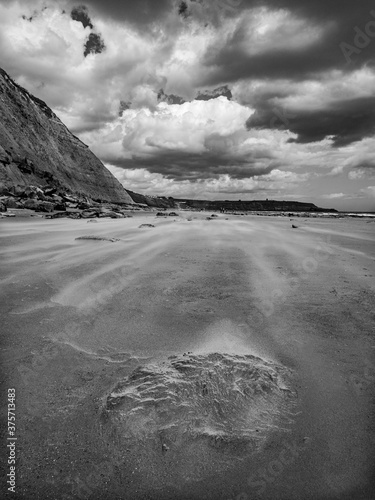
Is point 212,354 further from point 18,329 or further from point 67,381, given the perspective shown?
point 18,329

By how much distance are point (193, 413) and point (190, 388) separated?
0.20 metres

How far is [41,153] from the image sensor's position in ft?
147

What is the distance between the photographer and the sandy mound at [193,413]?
5.12ft

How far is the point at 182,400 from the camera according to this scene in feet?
6.21

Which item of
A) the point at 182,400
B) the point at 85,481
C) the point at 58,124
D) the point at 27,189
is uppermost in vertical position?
the point at 58,124

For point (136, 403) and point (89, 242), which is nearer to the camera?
point (136, 403)

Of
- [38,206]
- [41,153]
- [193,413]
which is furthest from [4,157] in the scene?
[193,413]

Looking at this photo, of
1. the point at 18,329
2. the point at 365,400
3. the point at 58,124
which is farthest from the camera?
the point at 58,124

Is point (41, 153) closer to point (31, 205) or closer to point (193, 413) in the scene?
point (31, 205)

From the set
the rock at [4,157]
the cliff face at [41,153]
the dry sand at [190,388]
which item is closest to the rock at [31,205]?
the cliff face at [41,153]

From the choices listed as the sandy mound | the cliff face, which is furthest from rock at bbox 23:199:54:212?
the sandy mound

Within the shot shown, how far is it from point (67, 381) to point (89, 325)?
901 millimetres

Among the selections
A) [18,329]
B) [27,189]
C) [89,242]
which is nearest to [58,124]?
[27,189]

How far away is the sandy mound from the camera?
1.56 meters
